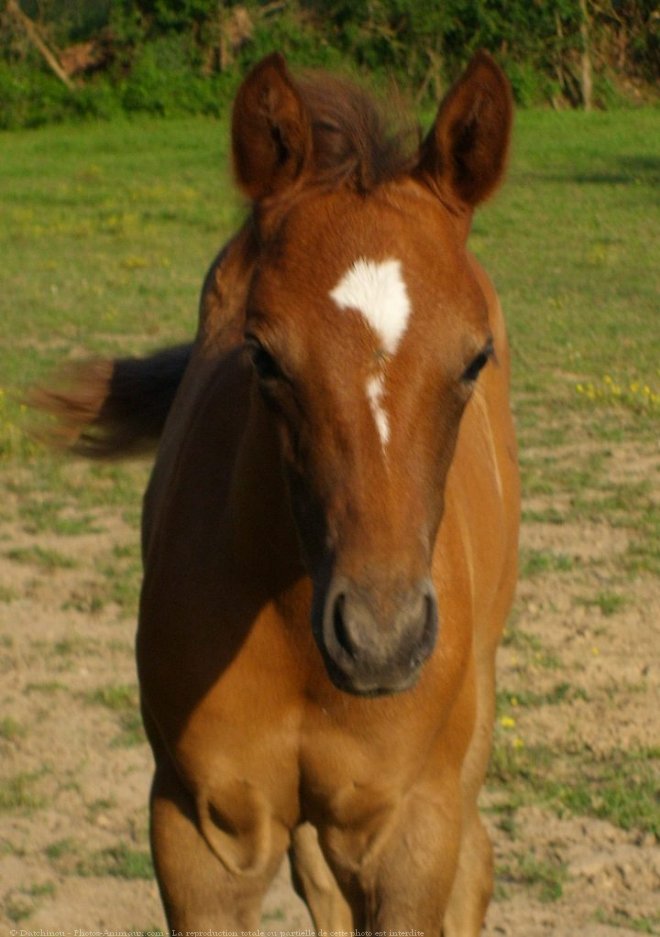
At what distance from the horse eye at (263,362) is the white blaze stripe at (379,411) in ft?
0.54

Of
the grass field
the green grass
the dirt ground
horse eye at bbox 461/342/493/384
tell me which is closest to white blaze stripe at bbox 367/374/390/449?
horse eye at bbox 461/342/493/384

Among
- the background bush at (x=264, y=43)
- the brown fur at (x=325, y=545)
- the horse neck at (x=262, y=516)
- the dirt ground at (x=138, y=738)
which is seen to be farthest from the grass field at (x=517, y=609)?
the background bush at (x=264, y=43)

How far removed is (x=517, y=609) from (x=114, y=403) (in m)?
1.83

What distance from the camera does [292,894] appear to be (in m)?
3.76

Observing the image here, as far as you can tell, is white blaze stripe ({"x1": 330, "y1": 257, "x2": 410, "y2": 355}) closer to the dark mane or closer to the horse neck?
the dark mane

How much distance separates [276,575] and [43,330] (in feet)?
26.3

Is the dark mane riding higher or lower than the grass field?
higher

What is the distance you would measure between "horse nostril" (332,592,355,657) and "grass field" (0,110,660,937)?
90 cm

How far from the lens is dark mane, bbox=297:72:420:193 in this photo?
251 centimetres

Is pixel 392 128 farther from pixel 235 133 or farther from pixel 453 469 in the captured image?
pixel 453 469

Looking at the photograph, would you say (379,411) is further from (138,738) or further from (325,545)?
(138,738)

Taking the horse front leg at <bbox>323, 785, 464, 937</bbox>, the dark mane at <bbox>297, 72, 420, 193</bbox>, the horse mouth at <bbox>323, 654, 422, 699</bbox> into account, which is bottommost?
the horse front leg at <bbox>323, 785, 464, 937</bbox>

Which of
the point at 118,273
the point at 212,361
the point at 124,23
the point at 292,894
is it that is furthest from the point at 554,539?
the point at 124,23

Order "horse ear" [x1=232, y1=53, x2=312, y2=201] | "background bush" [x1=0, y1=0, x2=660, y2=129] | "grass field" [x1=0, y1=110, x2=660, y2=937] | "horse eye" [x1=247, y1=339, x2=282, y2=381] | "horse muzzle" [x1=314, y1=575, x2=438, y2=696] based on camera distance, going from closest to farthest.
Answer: "horse muzzle" [x1=314, y1=575, x2=438, y2=696]
"horse eye" [x1=247, y1=339, x2=282, y2=381]
"horse ear" [x1=232, y1=53, x2=312, y2=201]
"grass field" [x1=0, y1=110, x2=660, y2=937]
"background bush" [x1=0, y1=0, x2=660, y2=129]
